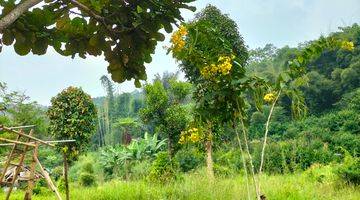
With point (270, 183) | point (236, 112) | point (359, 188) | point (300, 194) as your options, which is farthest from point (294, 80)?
point (359, 188)

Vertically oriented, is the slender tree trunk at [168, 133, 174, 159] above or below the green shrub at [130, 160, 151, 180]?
above

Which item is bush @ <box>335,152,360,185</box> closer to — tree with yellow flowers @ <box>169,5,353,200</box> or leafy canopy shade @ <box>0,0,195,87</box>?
tree with yellow flowers @ <box>169,5,353,200</box>

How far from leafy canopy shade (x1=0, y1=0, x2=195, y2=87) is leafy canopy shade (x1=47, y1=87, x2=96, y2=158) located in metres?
15.5

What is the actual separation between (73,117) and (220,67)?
562 inches

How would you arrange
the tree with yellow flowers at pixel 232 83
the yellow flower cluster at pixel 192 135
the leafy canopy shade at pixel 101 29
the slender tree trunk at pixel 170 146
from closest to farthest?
the leafy canopy shade at pixel 101 29
the tree with yellow flowers at pixel 232 83
the yellow flower cluster at pixel 192 135
the slender tree trunk at pixel 170 146

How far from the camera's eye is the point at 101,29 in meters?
1.75

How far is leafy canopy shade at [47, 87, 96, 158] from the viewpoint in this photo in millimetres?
17078

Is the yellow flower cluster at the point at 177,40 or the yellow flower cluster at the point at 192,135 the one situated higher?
the yellow flower cluster at the point at 177,40

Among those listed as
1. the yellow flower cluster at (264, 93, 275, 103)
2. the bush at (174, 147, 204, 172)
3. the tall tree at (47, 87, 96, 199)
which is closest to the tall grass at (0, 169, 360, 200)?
the yellow flower cluster at (264, 93, 275, 103)

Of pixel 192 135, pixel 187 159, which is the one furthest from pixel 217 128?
pixel 192 135

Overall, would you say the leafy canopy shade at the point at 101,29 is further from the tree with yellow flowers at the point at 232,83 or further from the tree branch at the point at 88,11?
the tree with yellow flowers at the point at 232,83

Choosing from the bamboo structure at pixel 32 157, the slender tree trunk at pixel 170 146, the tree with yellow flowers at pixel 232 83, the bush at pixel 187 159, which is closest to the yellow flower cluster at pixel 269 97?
the tree with yellow flowers at pixel 232 83

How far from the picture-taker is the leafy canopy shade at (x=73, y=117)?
17.1 metres

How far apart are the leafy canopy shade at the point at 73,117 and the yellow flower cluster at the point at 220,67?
13840 mm
